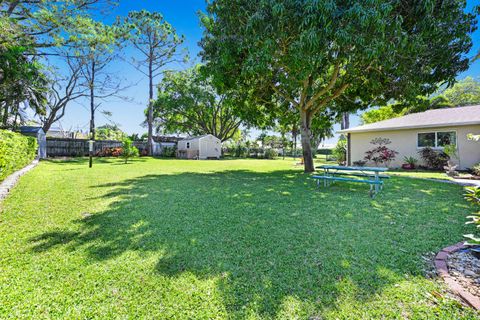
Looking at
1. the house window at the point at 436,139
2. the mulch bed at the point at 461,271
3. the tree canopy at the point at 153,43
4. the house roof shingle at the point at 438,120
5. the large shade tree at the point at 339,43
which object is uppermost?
A: the tree canopy at the point at 153,43

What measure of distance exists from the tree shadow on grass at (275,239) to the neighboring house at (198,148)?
1754 centimetres

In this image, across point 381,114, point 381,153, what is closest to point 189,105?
point 381,114

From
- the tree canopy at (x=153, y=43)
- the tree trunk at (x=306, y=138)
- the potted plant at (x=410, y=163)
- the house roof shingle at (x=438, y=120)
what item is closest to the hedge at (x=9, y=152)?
the tree trunk at (x=306, y=138)

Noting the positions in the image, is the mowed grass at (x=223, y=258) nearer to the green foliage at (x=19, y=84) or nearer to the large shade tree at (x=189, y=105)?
the green foliage at (x=19, y=84)

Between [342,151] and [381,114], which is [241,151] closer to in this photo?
[342,151]

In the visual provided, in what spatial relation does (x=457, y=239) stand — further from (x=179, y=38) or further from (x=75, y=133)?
(x=75, y=133)

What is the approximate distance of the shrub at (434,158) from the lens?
10648mm

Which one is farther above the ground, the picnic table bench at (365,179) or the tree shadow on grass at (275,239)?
the picnic table bench at (365,179)

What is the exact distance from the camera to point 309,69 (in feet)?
23.4

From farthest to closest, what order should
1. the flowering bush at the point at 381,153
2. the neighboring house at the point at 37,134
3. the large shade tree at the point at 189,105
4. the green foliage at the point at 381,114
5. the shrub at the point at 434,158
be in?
the large shade tree at the point at 189,105, the green foliage at the point at 381,114, the neighboring house at the point at 37,134, the flowering bush at the point at 381,153, the shrub at the point at 434,158

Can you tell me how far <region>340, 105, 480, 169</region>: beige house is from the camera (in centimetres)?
1026

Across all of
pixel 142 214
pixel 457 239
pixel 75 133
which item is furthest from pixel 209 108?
pixel 457 239

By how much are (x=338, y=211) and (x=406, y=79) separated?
296 inches

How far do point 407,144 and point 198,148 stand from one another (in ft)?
55.4
